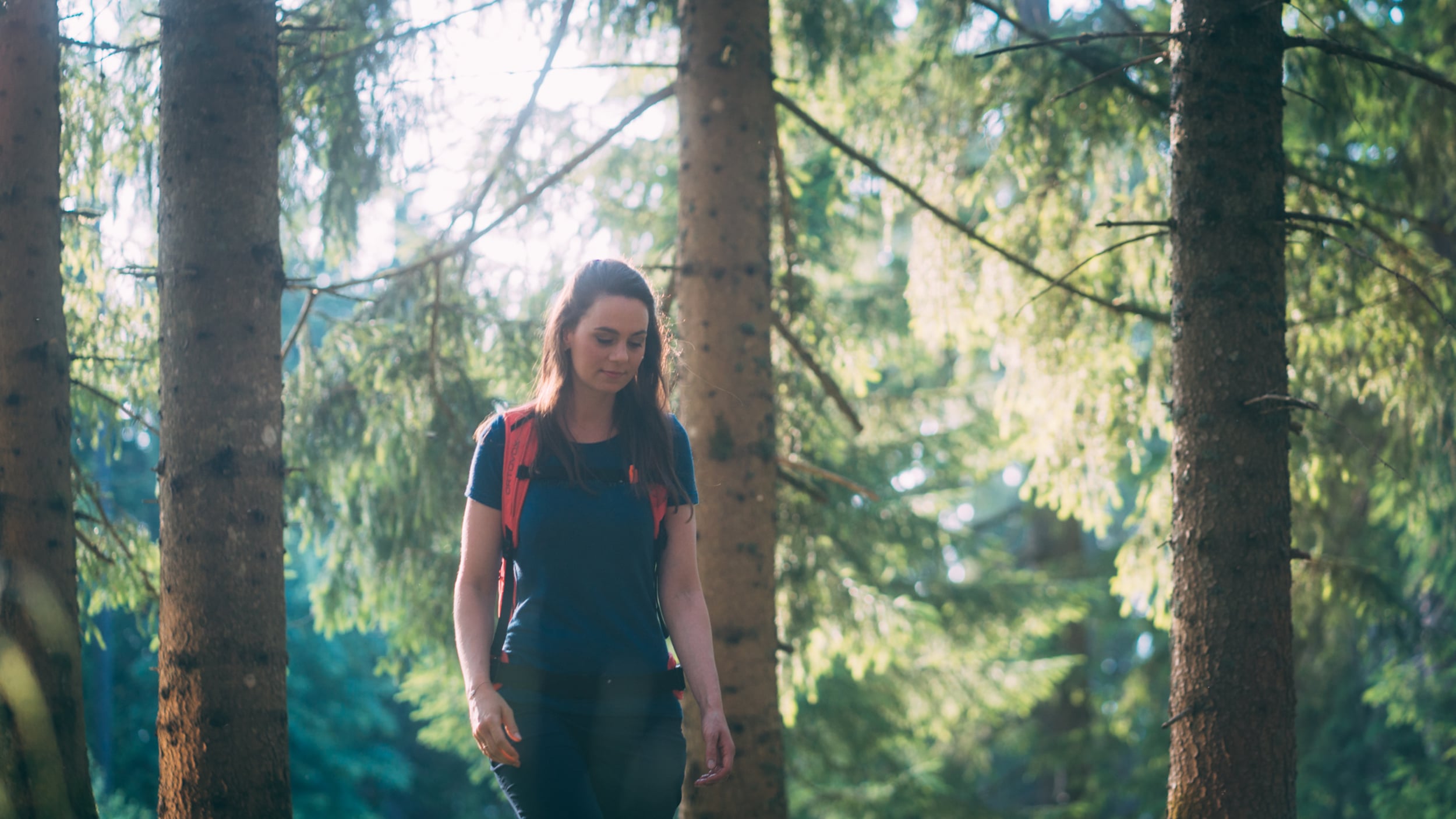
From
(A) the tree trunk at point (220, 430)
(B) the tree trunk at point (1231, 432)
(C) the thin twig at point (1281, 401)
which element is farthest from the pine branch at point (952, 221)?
(A) the tree trunk at point (220, 430)

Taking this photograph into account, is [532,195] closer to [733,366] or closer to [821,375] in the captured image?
[733,366]

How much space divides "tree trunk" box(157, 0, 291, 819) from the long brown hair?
99 cm

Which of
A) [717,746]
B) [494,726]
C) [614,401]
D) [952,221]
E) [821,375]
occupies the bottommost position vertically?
[717,746]

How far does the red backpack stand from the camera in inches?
97.3

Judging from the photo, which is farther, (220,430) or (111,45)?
(111,45)

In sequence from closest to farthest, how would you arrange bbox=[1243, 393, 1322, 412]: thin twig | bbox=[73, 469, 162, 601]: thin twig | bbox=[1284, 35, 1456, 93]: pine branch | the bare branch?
bbox=[1243, 393, 1322, 412]: thin twig, bbox=[1284, 35, 1456, 93]: pine branch, bbox=[73, 469, 162, 601]: thin twig, the bare branch

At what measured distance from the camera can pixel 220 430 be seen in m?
3.07

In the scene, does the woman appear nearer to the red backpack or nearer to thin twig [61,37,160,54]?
the red backpack

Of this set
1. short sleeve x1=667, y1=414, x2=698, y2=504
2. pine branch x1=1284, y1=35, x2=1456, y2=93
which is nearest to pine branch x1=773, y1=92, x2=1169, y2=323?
pine branch x1=1284, y1=35, x2=1456, y2=93

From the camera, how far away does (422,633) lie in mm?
6719

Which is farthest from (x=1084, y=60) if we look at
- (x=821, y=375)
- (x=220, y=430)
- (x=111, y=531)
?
(x=111, y=531)

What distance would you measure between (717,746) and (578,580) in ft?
1.78

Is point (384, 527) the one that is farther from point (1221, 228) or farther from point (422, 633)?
point (1221, 228)

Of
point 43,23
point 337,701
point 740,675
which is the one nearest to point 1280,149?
point 740,675
